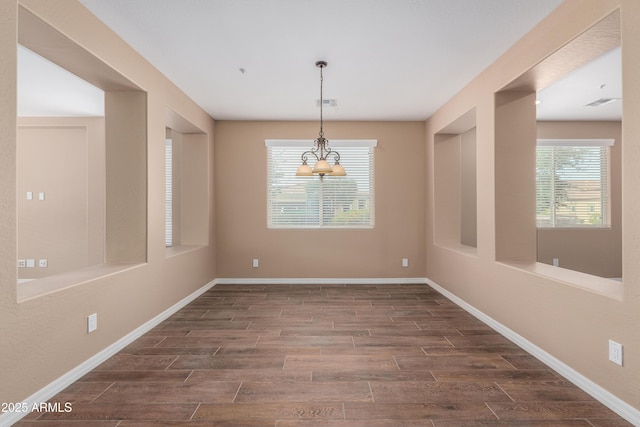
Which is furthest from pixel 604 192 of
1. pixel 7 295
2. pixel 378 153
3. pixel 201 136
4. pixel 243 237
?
pixel 7 295

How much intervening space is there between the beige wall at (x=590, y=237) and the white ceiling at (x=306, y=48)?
1333 millimetres

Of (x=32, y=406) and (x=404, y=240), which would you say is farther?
(x=404, y=240)

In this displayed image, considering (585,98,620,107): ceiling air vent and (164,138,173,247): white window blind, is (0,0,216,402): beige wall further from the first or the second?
(585,98,620,107): ceiling air vent

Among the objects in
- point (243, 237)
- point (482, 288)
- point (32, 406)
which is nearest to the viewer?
point (32, 406)

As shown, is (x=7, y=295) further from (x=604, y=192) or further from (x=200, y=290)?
(x=604, y=192)

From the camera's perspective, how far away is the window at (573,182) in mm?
5570

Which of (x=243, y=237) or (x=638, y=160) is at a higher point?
(x=638, y=160)

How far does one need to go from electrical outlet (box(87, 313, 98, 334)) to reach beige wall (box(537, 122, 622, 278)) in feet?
20.3

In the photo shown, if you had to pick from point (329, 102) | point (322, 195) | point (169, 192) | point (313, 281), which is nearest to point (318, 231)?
point (322, 195)

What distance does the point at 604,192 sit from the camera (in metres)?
5.56

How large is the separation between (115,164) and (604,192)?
7105 mm

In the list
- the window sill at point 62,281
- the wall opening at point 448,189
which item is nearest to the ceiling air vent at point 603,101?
the wall opening at point 448,189

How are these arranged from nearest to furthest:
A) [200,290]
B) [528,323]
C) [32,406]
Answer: [32,406], [528,323], [200,290]

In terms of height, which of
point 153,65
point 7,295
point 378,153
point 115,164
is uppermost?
point 153,65
